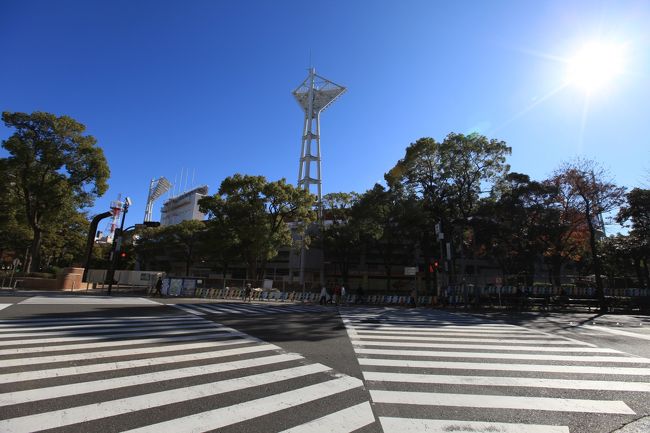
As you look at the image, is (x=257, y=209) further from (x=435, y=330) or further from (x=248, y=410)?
(x=248, y=410)

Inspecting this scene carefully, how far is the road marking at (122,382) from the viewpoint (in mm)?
4668

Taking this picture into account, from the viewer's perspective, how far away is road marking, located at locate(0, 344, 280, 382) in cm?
549

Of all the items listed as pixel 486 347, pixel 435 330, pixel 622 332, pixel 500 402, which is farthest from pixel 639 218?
pixel 500 402

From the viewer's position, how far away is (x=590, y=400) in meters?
5.09

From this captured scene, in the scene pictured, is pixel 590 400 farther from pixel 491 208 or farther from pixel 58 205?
pixel 58 205

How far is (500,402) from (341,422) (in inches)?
A: 89.8

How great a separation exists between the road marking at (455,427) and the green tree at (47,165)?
36145mm

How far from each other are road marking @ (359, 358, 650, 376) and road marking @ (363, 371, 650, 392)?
23.7 inches

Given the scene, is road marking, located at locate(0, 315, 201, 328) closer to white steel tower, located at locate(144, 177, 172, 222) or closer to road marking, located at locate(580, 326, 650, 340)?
road marking, located at locate(580, 326, 650, 340)

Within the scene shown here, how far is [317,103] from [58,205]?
143 feet

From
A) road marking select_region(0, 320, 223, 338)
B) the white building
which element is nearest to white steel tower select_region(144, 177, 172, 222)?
the white building

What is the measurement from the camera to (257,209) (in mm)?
35750

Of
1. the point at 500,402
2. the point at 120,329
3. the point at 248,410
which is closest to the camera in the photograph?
the point at 248,410

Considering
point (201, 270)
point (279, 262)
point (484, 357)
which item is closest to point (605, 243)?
point (484, 357)
